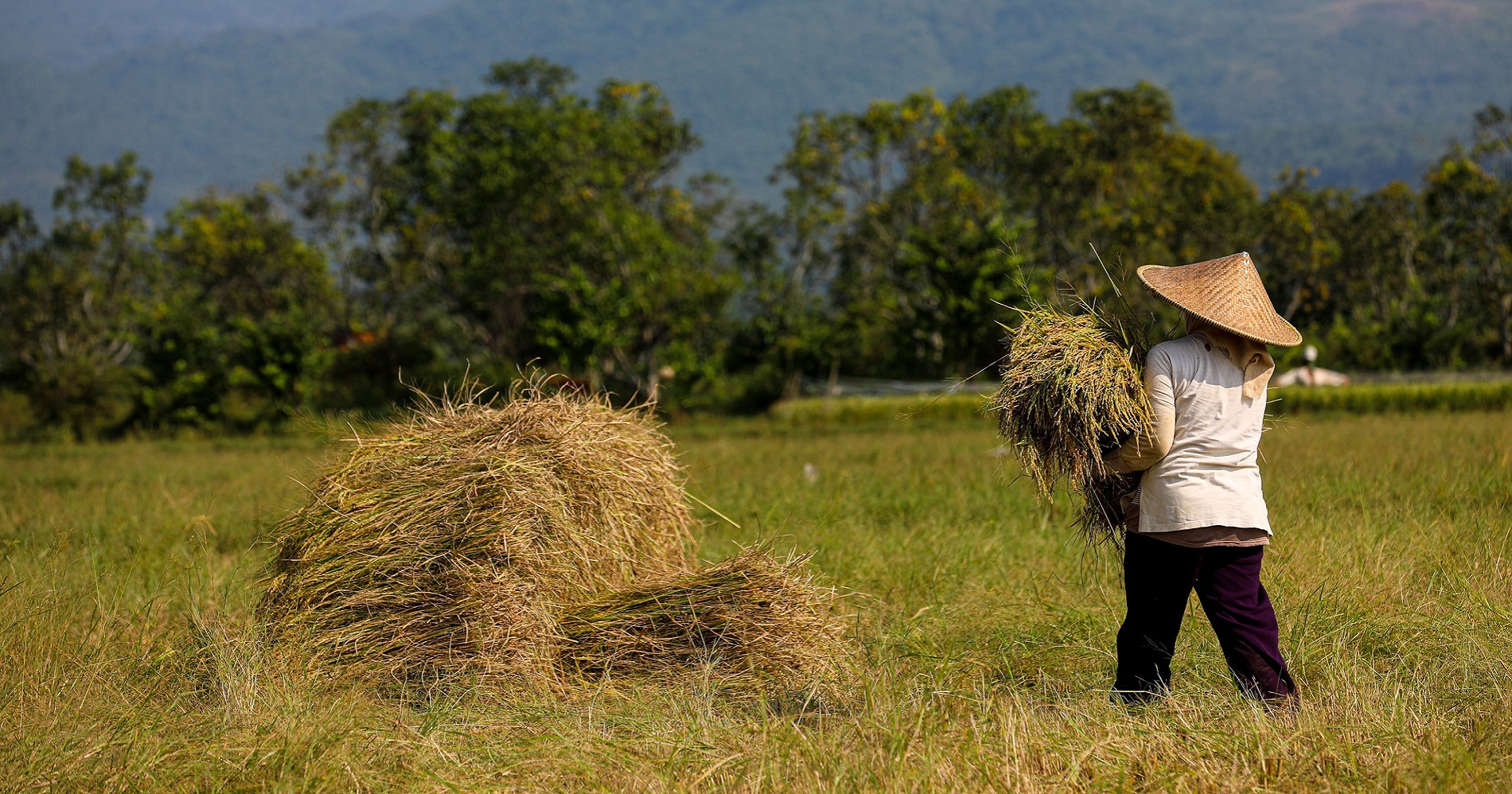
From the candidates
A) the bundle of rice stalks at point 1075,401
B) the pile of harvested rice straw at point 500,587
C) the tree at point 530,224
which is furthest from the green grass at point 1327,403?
the bundle of rice stalks at point 1075,401

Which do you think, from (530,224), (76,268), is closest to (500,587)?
(530,224)

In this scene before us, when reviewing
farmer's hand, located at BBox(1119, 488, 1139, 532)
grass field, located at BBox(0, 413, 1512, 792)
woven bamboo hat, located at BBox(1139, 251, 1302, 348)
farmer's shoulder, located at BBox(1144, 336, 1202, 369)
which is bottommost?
grass field, located at BBox(0, 413, 1512, 792)

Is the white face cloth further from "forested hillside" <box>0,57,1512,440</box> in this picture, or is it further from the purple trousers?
"forested hillside" <box>0,57,1512,440</box>

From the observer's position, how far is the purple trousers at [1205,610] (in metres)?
3.57

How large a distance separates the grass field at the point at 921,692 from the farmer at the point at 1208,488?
195 millimetres

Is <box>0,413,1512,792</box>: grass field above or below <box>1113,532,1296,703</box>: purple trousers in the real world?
below

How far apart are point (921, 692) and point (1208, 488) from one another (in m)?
1.10

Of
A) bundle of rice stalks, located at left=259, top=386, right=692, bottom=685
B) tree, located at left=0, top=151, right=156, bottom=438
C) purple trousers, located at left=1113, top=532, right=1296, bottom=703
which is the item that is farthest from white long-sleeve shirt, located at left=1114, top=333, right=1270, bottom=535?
tree, located at left=0, top=151, right=156, bottom=438

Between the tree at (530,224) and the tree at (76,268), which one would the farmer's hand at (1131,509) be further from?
the tree at (76,268)

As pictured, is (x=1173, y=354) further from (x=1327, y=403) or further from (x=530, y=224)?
(x=530, y=224)

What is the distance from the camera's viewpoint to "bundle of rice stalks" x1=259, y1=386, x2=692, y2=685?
435 cm

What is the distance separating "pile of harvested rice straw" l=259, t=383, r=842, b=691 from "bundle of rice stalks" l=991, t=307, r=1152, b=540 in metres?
1.11

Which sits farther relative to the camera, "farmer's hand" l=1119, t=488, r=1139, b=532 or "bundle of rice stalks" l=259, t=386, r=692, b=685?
"bundle of rice stalks" l=259, t=386, r=692, b=685

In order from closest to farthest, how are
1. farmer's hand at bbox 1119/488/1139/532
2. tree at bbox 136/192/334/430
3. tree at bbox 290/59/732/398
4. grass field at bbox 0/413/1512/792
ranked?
1. grass field at bbox 0/413/1512/792
2. farmer's hand at bbox 1119/488/1139/532
3. tree at bbox 290/59/732/398
4. tree at bbox 136/192/334/430
